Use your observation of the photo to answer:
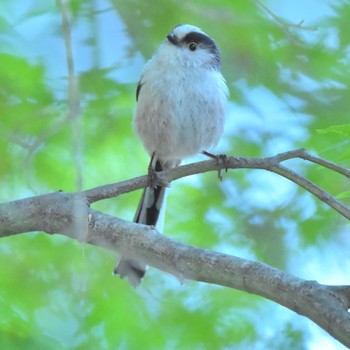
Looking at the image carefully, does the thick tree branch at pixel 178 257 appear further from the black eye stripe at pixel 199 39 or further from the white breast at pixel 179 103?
the black eye stripe at pixel 199 39

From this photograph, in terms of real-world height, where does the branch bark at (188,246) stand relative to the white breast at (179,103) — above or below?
below

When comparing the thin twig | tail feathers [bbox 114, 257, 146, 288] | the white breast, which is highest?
the white breast

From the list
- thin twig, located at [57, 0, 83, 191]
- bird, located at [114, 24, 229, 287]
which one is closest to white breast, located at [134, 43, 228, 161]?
bird, located at [114, 24, 229, 287]

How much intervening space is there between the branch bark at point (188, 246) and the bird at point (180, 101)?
2.34 ft

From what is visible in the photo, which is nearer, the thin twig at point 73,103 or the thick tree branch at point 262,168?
the thin twig at point 73,103

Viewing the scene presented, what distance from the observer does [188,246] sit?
6.00ft

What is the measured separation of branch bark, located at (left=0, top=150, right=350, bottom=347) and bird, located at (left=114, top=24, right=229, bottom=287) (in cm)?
71

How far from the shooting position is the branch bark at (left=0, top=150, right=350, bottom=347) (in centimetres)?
150

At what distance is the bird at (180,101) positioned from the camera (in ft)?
10.4

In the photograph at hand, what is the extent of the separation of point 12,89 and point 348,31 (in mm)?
1200

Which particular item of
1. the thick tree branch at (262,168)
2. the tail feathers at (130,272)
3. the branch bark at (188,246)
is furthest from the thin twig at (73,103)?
the tail feathers at (130,272)

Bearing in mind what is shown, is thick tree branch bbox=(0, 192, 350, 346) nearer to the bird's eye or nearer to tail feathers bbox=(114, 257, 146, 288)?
tail feathers bbox=(114, 257, 146, 288)

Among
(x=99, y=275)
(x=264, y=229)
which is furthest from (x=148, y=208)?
(x=99, y=275)

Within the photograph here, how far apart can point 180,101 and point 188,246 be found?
1.41m
